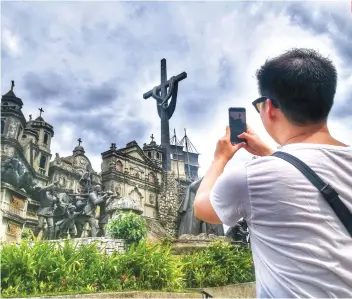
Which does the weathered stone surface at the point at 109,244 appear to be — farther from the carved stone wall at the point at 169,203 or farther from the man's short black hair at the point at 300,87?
the carved stone wall at the point at 169,203

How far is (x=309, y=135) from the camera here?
4.38 feet

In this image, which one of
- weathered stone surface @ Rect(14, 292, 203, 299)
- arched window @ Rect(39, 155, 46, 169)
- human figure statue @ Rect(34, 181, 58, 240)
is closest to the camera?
weathered stone surface @ Rect(14, 292, 203, 299)

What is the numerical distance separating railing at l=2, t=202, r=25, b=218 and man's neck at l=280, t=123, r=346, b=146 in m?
10.2

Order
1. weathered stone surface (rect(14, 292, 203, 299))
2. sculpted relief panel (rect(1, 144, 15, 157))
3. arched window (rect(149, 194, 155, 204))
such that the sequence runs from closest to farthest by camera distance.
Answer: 1. weathered stone surface (rect(14, 292, 203, 299))
2. sculpted relief panel (rect(1, 144, 15, 157))
3. arched window (rect(149, 194, 155, 204))

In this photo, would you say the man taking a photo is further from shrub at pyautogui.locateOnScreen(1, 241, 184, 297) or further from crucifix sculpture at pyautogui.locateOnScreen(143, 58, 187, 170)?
crucifix sculpture at pyautogui.locateOnScreen(143, 58, 187, 170)

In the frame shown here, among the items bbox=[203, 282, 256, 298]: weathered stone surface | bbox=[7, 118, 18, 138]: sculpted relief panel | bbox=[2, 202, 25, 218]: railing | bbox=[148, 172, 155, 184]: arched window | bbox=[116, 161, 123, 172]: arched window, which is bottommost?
bbox=[203, 282, 256, 298]: weathered stone surface

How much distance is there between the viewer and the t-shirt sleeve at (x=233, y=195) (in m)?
1.19

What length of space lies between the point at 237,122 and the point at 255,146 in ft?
0.47

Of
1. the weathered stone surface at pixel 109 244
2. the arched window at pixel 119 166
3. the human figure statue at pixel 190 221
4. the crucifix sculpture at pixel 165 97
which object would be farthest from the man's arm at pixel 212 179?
the arched window at pixel 119 166

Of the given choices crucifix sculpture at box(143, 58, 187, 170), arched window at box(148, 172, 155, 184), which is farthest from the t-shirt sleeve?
arched window at box(148, 172, 155, 184)

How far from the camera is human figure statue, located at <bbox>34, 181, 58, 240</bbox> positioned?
13195mm

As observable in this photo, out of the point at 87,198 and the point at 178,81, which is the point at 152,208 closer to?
the point at 178,81

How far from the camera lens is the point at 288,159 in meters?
1.17

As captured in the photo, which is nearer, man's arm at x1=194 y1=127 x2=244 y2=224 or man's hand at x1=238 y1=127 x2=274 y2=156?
man's arm at x1=194 y1=127 x2=244 y2=224
